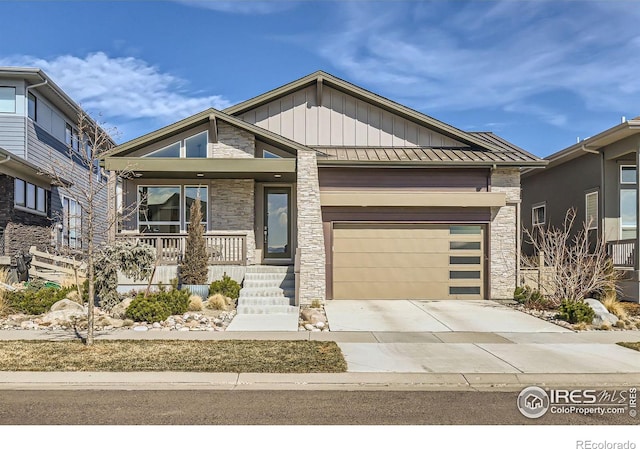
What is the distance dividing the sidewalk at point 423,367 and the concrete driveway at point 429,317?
2.59 ft

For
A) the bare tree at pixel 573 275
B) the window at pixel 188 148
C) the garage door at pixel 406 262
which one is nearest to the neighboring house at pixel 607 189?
the bare tree at pixel 573 275

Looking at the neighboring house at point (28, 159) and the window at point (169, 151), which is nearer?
the window at point (169, 151)

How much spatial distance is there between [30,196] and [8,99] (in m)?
3.65

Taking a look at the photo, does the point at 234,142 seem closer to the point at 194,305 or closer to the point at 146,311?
the point at 194,305

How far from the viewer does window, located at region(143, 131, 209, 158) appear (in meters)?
16.0

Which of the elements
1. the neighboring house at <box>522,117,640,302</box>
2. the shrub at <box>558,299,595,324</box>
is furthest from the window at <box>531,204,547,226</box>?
the shrub at <box>558,299,595,324</box>

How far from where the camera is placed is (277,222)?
1717cm

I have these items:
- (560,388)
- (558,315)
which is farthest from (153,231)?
(560,388)

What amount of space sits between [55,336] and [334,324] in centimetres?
553

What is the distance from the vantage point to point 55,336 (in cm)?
987

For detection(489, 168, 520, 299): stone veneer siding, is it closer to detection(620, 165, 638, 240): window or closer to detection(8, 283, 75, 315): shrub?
detection(620, 165, 638, 240): window

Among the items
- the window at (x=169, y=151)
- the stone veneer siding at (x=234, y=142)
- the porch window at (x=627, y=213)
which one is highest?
the stone veneer siding at (x=234, y=142)

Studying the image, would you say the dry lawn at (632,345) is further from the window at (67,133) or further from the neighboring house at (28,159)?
the window at (67,133)

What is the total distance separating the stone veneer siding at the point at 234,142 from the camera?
16266 mm
